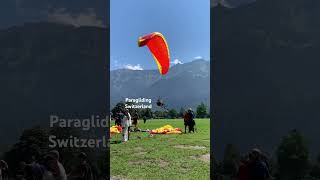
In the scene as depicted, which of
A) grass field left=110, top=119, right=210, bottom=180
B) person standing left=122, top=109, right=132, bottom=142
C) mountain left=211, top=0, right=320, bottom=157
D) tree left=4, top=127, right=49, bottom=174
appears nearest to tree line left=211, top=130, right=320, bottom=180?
mountain left=211, top=0, right=320, bottom=157

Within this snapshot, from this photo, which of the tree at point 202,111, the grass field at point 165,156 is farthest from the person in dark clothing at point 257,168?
the tree at point 202,111

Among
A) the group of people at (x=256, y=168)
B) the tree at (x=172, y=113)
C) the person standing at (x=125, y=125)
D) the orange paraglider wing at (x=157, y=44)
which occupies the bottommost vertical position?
the group of people at (x=256, y=168)

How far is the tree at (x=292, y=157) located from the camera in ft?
36.3

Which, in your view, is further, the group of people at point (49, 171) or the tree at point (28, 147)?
the tree at point (28, 147)

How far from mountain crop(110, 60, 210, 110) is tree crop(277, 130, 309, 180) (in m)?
1.93

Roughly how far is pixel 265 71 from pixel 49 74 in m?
4.77

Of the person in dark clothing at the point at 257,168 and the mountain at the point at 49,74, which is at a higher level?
the mountain at the point at 49,74

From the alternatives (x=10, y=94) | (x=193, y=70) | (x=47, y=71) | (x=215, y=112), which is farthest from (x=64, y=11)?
(x=215, y=112)

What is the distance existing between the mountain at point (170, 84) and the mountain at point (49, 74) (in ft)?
1.04

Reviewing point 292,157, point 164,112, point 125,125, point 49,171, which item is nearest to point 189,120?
point 164,112

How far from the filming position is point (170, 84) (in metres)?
11.5

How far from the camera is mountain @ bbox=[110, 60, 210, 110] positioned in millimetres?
11250

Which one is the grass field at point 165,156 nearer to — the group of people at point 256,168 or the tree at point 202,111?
the tree at point 202,111

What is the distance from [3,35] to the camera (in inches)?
458
